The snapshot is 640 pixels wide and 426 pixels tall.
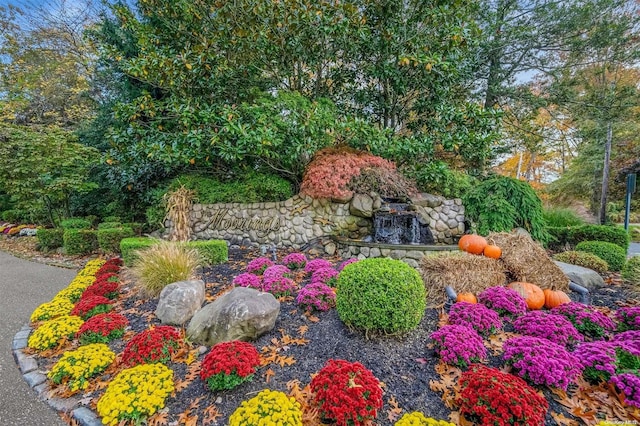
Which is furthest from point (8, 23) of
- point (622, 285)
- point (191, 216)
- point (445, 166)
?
point (622, 285)

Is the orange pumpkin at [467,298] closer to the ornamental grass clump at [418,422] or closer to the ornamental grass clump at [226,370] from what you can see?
the ornamental grass clump at [418,422]

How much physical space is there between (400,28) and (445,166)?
132 inches

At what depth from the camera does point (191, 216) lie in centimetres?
786

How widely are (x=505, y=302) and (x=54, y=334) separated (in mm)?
4880

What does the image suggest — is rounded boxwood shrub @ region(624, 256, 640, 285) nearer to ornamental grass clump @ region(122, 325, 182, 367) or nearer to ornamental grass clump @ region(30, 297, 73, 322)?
ornamental grass clump @ region(122, 325, 182, 367)

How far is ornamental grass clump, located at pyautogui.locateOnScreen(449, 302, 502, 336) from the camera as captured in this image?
285cm

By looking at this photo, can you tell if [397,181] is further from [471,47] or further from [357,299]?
[357,299]

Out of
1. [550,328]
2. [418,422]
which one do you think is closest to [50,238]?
[418,422]

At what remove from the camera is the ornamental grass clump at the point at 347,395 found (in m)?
1.80

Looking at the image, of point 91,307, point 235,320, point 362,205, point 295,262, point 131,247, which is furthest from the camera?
point 362,205

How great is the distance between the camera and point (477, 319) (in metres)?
2.87

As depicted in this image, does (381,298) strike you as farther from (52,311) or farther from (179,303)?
(52,311)

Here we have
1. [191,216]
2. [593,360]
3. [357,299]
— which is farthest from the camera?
[191,216]

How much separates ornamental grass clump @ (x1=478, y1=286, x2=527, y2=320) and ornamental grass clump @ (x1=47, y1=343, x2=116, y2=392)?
155 inches
